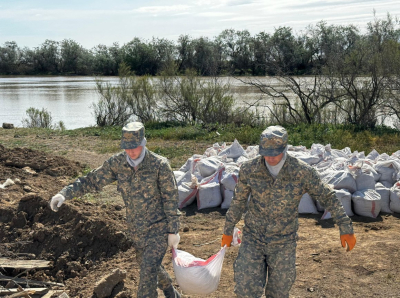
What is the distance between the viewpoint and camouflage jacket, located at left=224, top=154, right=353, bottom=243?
9.63 ft

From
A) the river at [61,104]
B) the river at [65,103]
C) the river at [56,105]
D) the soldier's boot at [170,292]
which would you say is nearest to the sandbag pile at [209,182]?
the soldier's boot at [170,292]

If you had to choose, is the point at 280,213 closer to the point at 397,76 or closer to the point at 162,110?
the point at 397,76

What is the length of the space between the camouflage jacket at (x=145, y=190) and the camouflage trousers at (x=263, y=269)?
568mm

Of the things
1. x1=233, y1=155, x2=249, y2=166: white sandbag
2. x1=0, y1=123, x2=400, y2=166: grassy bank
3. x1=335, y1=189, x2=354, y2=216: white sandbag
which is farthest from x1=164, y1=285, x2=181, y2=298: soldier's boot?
x1=0, y1=123, x2=400, y2=166: grassy bank

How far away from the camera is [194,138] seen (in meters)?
12.4

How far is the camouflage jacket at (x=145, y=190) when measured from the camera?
3.23m

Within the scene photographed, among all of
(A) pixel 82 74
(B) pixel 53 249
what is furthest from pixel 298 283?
(A) pixel 82 74

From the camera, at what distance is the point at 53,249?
484 cm

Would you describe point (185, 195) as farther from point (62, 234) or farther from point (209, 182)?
point (62, 234)

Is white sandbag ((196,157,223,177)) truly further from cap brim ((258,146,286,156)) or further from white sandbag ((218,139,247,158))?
cap brim ((258,146,286,156))

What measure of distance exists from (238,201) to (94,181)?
1.10m

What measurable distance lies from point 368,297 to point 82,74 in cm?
5242

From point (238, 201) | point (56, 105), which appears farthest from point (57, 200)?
point (56, 105)

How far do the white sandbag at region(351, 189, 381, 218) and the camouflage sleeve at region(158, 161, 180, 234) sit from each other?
3.36 meters
